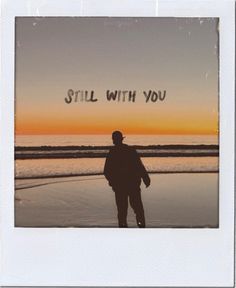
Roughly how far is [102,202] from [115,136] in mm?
140

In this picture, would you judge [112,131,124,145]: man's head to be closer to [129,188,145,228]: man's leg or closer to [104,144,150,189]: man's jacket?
[104,144,150,189]: man's jacket

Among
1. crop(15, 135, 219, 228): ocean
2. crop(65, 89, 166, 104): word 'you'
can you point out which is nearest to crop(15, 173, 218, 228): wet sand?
crop(15, 135, 219, 228): ocean

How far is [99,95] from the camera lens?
2.47 feet

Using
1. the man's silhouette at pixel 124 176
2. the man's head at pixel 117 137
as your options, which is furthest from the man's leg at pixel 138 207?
the man's head at pixel 117 137

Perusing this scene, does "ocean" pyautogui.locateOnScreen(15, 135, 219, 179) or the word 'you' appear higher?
the word 'you'

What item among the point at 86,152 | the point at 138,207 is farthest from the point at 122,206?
the point at 86,152

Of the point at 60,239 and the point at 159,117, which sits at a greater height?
the point at 159,117

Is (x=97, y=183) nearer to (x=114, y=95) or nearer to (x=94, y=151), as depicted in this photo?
(x=94, y=151)

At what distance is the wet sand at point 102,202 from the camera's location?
29.5 inches

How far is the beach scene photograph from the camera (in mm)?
751

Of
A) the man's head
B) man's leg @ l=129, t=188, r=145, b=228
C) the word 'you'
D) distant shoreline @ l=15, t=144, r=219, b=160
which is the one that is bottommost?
man's leg @ l=129, t=188, r=145, b=228

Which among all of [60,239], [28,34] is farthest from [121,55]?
[60,239]
